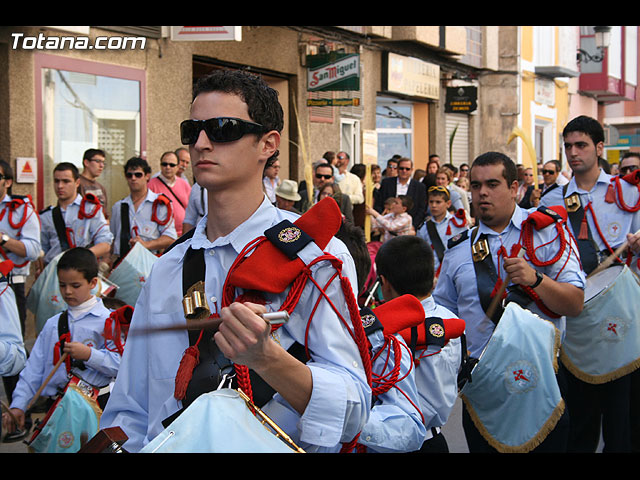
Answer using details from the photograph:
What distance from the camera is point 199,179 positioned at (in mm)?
2348

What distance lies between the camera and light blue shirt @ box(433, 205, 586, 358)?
178 inches

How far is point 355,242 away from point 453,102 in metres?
20.0

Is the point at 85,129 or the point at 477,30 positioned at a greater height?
the point at 477,30

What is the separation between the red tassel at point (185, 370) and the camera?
218 cm

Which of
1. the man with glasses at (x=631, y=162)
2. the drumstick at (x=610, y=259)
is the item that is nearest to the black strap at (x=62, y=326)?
the drumstick at (x=610, y=259)

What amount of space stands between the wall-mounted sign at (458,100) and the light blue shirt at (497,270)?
63.8 ft

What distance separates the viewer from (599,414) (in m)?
5.38

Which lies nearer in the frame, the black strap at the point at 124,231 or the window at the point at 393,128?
the black strap at the point at 124,231

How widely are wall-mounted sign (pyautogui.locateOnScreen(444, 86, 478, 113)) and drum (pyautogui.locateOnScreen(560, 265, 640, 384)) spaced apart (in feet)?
62.3

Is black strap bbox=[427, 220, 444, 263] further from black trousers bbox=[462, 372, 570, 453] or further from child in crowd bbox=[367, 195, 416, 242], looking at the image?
black trousers bbox=[462, 372, 570, 453]

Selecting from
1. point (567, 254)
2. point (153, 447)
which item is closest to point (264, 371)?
point (153, 447)

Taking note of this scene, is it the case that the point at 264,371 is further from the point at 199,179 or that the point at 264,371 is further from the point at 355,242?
the point at 355,242

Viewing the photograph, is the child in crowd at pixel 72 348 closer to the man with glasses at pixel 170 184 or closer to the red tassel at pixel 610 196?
the red tassel at pixel 610 196
